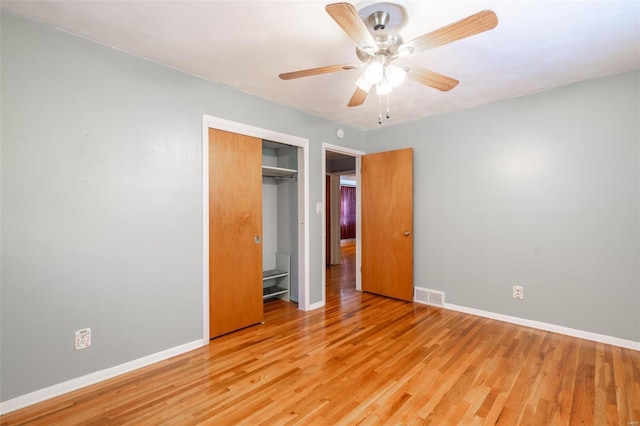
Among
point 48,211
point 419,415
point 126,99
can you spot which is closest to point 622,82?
point 419,415

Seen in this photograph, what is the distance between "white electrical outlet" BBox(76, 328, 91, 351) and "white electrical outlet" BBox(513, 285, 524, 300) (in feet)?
13.1

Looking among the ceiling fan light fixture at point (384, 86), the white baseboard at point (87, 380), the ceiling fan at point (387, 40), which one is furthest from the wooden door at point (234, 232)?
the ceiling fan light fixture at point (384, 86)

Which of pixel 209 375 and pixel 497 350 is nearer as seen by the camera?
pixel 209 375

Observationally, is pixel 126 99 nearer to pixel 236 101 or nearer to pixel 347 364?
pixel 236 101

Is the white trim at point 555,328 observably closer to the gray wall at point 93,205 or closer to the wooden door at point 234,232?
the wooden door at point 234,232

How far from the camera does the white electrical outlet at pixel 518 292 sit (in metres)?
3.18

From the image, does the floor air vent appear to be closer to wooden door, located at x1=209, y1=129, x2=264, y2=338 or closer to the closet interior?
the closet interior

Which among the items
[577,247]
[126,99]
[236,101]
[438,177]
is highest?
[236,101]

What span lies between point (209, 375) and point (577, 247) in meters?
3.56

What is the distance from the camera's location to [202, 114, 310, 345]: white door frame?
2.73 m

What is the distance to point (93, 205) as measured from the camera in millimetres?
2131

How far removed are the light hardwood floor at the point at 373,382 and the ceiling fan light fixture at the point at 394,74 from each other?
6.83 ft

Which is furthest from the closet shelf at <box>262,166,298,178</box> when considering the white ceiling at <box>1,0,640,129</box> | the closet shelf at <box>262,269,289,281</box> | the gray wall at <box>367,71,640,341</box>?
the gray wall at <box>367,71,640,341</box>

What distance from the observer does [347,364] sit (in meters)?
2.37
